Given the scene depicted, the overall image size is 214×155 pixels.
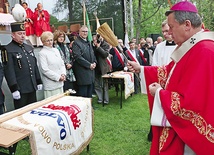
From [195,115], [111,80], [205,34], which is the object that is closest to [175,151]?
[195,115]

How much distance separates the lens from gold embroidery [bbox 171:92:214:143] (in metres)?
1.62

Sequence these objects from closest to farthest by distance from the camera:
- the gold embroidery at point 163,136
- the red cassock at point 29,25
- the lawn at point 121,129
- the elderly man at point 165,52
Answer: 1. the gold embroidery at point 163,136
2. the elderly man at point 165,52
3. the lawn at point 121,129
4. the red cassock at point 29,25

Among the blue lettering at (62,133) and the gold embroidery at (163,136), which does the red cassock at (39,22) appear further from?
the gold embroidery at (163,136)

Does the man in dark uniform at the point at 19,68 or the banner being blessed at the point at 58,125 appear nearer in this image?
the banner being blessed at the point at 58,125

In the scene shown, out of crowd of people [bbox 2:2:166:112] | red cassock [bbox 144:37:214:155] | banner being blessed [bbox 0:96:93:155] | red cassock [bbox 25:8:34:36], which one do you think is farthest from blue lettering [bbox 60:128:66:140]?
red cassock [bbox 25:8:34:36]

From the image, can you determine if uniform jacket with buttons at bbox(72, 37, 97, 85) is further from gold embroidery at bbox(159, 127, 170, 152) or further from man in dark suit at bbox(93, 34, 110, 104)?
gold embroidery at bbox(159, 127, 170, 152)

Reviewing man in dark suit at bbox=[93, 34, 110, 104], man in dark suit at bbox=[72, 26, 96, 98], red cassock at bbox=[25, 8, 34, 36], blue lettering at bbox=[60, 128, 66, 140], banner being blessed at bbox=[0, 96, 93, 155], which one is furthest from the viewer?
red cassock at bbox=[25, 8, 34, 36]

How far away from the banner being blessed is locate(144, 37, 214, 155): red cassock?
3.87ft

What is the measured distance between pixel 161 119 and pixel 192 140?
284 millimetres

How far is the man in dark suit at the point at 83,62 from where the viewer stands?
501cm

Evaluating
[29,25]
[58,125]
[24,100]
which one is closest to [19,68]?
[24,100]

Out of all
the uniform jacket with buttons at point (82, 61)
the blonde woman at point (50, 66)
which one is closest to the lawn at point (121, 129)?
the uniform jacket with buttons at point (82, 61)

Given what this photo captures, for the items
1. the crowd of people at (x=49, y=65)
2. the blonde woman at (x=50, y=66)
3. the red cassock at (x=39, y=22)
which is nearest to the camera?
the crowd of people at (x=49, y=65)

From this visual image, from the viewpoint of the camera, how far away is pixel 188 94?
1.64m
